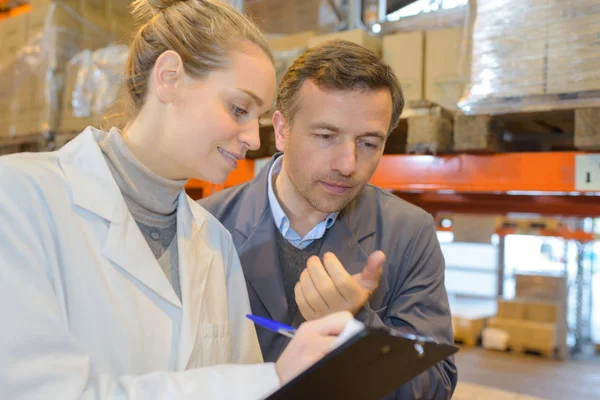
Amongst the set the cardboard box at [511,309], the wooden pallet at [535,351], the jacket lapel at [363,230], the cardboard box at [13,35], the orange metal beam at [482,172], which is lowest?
the wooden pallet at [535,351]

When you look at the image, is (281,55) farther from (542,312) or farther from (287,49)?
(542,312)

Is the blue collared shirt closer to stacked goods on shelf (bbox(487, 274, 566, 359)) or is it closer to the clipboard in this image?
the clipboard

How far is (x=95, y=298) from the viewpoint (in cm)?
108

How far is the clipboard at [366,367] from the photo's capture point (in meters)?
0.82

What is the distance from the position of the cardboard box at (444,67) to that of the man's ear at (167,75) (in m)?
1.27

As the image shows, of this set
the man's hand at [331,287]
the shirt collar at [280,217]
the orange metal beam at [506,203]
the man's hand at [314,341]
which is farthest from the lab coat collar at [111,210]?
the orange metal beam at [506,203]

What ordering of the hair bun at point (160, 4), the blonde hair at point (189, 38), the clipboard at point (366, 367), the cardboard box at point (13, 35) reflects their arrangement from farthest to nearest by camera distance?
1. the cardboard box at point (13, 35)
2. the hair bun at point (160, 4)
3. the blonde hair at point (189, 38)
4. the clipboard at point (366, 367)

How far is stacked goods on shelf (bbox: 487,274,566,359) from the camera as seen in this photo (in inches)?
271

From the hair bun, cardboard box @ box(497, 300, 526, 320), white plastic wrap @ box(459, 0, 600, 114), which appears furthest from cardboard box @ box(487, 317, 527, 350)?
the hair bun

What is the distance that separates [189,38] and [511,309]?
7.14m

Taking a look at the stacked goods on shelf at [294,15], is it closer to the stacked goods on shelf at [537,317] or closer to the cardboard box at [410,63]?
the cardboard box at [410,63]

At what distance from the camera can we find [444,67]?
2.27 metres

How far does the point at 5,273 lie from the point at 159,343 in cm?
38

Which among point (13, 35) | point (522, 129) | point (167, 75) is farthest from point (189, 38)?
point (13, 35)
